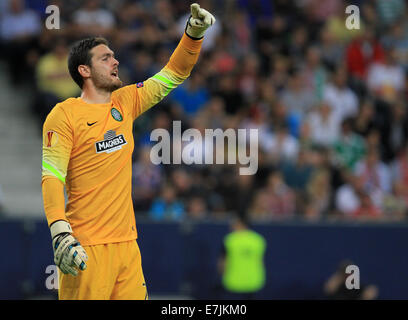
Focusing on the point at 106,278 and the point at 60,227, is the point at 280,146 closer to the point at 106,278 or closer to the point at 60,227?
the point at 106,278

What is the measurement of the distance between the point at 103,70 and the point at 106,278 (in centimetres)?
139

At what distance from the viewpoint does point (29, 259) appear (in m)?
10.5

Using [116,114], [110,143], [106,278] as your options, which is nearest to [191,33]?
[116,114]

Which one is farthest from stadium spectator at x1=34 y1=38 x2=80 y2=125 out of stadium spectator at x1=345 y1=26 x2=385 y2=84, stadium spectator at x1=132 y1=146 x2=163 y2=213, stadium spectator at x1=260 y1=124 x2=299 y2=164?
stadium spectator at x1=345 y1=26 x2=385 y2=84

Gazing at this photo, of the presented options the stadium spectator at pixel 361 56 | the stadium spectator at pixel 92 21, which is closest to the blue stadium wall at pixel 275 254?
the stadium spectator at pixel 92 21

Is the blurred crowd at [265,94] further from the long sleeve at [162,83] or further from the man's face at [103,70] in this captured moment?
the man's face at [103,70]

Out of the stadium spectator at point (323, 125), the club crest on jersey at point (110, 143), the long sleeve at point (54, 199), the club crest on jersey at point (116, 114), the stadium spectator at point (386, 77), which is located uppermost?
the stadium spectator at point (386, 77)

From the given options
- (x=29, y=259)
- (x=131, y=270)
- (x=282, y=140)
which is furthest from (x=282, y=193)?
(x=131, y=270)

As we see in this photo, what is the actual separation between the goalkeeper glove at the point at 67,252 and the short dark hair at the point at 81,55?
1.12m

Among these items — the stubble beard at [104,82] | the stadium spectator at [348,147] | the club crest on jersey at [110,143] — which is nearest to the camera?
the club crest on jersey at [110,143]

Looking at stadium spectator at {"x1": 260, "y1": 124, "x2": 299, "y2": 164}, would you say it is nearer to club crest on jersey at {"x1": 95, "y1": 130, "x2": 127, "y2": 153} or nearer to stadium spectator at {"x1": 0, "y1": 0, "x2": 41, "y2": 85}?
stadium spectator at {"x1": 0, "y1": 0, "x2": 41, "y2": 85}

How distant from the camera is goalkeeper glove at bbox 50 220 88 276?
4.86 m

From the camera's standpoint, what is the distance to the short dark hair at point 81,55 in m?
5.48

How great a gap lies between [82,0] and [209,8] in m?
2.15
